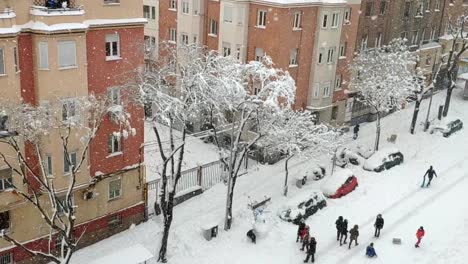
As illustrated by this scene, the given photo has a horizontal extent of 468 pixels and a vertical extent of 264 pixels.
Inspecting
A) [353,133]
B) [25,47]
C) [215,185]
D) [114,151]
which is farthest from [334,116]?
[25,47]

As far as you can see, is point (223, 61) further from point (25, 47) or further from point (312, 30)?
point (312, 30)

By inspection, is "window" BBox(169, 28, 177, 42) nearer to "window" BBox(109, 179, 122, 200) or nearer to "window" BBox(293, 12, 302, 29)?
"window" BBox(293, 12, 302, 29)

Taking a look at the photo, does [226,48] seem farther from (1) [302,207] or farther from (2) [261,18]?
(1) [302,207]

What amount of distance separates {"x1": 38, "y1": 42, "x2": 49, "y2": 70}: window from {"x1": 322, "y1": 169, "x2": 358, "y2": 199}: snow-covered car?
67.5ft

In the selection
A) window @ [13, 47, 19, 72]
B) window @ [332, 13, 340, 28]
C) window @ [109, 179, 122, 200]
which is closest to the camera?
window @ [13, 47, 19, 72]

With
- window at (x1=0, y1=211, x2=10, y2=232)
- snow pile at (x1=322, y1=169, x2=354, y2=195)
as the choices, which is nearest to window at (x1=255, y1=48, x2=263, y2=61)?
snow pile at (x1=322, y1=169, x2=354, y2=195)

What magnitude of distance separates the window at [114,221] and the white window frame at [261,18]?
19.4 meters

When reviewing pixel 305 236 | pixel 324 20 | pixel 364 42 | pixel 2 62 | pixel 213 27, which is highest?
pixel 324 20

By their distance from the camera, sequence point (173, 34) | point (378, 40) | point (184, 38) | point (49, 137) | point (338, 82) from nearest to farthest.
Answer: point (49, 137)
point (338, 82)
point (184, 38)
point (173, 34)
point (378, 40)

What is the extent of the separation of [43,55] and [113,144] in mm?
7204

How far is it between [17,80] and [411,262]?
75.9 feet

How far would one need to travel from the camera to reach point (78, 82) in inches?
1037

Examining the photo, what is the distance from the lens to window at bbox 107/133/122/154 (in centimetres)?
2966

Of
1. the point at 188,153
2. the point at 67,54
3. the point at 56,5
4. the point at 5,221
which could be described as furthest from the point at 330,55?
the point at 5,221
